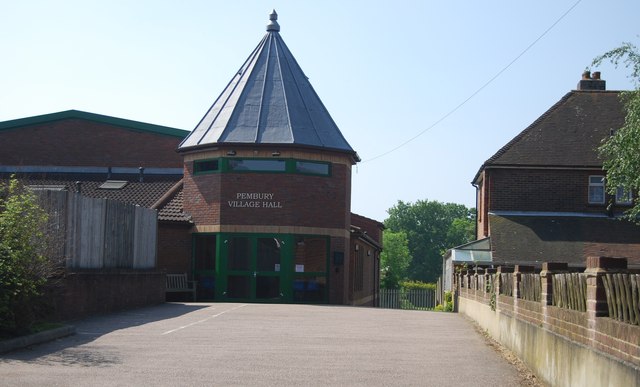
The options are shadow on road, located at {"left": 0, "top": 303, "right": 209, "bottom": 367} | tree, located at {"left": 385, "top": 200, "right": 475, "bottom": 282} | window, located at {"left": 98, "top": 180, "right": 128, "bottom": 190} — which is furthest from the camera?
tree, located at {"left": 385, "top": 200, "right": 475, "bottom": 282}

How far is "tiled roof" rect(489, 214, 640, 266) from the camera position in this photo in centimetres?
3412

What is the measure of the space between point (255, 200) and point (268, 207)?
53 cm

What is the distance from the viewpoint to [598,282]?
8.65 m

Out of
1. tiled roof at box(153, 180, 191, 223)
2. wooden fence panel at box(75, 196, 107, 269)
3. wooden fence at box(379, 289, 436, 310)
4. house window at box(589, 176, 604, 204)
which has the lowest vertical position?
wooden fence at box(379, 289, 436, 310)

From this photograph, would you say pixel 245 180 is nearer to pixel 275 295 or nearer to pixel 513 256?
pixel 275 295

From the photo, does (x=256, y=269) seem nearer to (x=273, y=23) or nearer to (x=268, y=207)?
(x=268, y=207)

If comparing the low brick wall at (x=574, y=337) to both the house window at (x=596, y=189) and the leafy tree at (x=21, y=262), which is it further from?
the house window at (x=596, y=189)

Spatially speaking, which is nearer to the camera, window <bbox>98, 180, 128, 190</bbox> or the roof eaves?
window <bbox>98, 180, 128, 190</bbox>

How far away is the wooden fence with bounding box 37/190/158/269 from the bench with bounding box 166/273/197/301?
17.9 feet

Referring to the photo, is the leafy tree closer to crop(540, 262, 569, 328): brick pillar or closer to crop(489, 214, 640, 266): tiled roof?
crop(540, 262, 569, 328): brick pillar

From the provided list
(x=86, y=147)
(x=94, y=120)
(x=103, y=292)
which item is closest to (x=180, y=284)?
(x=103, y=292)

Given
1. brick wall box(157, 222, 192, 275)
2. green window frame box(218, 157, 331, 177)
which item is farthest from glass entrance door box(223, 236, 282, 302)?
green window frame box(218, 157, 331, 177)

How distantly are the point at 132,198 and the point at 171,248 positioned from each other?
576 centimetres

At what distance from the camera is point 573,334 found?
10047 millimetres
